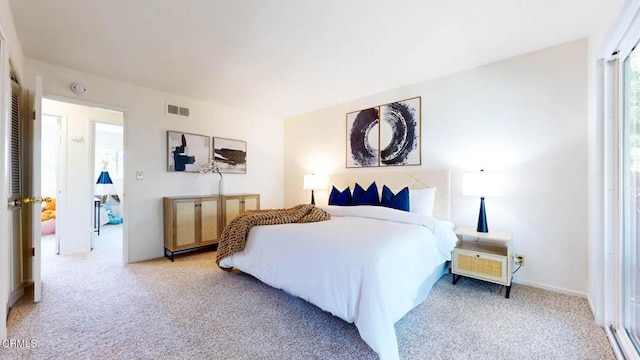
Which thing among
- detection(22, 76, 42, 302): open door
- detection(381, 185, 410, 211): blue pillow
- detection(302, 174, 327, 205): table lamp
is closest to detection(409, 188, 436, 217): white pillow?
detection(381, 185, 410, 211): blue pillow

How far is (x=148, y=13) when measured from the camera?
6.37 ft

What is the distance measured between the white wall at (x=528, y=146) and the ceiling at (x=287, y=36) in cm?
24

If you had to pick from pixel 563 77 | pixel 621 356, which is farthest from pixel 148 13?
pixel 621 356

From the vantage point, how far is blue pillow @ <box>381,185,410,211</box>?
2.95m

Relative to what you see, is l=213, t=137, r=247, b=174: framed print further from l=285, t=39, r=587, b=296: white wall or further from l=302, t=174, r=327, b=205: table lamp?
l=285, t=39, r=587, b=296: white wall

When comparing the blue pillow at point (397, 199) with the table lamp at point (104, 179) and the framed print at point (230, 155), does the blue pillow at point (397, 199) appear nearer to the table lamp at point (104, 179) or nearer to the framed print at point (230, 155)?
the framed print at point (230, 155)

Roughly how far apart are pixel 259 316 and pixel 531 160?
292 cm

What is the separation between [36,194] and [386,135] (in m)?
3.82

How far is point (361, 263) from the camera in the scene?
1.59 m

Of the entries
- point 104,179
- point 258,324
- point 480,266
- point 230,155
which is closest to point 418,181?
point 480,266

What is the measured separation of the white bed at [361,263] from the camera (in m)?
1.52

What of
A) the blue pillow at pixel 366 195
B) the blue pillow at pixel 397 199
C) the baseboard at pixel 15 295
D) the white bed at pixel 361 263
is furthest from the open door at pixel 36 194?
the blue pillow at pixel 397 199

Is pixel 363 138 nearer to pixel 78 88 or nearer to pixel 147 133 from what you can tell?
pixel 147 133

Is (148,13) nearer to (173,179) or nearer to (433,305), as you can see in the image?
(173,179)
